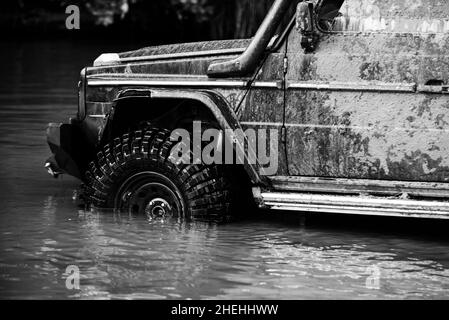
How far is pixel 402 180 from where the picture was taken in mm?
7797

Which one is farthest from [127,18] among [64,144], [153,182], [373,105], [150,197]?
[373,105]

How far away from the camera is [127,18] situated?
37.5 m

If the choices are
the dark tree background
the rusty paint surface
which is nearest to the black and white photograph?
the rusty paint surface

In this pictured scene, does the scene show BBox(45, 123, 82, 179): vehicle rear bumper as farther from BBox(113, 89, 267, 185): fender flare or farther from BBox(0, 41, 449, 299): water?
BBox(113, 89, 267, 185): fender flare

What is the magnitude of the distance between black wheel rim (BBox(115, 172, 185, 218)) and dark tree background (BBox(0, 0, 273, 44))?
24.4 metres

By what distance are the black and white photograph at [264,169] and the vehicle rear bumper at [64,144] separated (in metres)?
0.02

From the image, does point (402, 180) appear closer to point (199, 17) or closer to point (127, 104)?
point (127, 104)

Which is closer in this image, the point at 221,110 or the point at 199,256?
the point at 199,256

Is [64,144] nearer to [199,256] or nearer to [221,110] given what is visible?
[221,110]

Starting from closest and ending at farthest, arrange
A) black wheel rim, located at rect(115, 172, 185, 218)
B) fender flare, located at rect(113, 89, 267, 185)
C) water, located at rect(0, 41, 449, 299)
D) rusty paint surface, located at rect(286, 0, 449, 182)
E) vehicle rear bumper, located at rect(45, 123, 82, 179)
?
water, located at rect(0, 41, 449, 299)
rusty paint surface, located at rect(286, 0, 449, 182)
fender flare, located at rect(113, 89, 267, 185)
black wheel rim, located at rect(115, 172, 185, 218)
vehicle rear bumper, located at rect(45, 123, 82, 179)

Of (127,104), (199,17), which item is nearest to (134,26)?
(199,17)

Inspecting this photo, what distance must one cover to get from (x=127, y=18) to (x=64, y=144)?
29003 mm

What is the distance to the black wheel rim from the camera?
8.48 m
